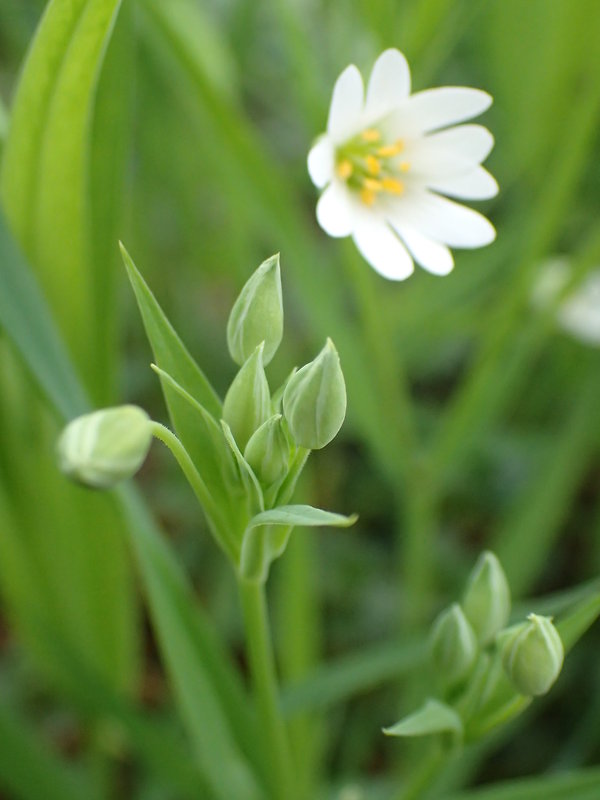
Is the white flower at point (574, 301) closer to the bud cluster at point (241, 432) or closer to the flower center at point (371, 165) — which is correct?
the flower center at point (371, 165)

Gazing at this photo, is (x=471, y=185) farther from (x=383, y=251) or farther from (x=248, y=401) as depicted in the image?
(x=248, y=401)

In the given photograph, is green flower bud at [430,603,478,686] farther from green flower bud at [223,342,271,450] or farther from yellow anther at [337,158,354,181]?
yellow anther at [337,158,354,181]

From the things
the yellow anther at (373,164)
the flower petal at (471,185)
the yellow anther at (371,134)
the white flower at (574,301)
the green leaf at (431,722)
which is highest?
the yellow anther at (371,134)

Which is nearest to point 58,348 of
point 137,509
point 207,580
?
point 137,509

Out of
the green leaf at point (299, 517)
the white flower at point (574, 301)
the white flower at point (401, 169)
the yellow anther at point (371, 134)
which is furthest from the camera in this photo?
the white flower at point (574, 301)

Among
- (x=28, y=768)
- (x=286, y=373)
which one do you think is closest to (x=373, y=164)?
(x=286, y=373)

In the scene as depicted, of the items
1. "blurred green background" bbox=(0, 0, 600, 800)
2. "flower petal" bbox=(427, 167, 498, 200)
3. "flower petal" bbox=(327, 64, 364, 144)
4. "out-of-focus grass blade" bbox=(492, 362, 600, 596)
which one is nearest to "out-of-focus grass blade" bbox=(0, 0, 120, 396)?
"blurred green background" bbox=(0, 0, 600, 800)

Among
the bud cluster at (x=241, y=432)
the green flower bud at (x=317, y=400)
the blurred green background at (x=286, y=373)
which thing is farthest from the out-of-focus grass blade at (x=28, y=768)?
the green flower bud at (x=317, y=400)

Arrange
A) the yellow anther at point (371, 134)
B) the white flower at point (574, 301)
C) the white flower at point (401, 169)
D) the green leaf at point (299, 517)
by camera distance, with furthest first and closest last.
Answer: the white flower at point (574, 301), the yellow anther at point (371, 134), the white flower at point (401, 169), the green leaf at point (299, 517)
